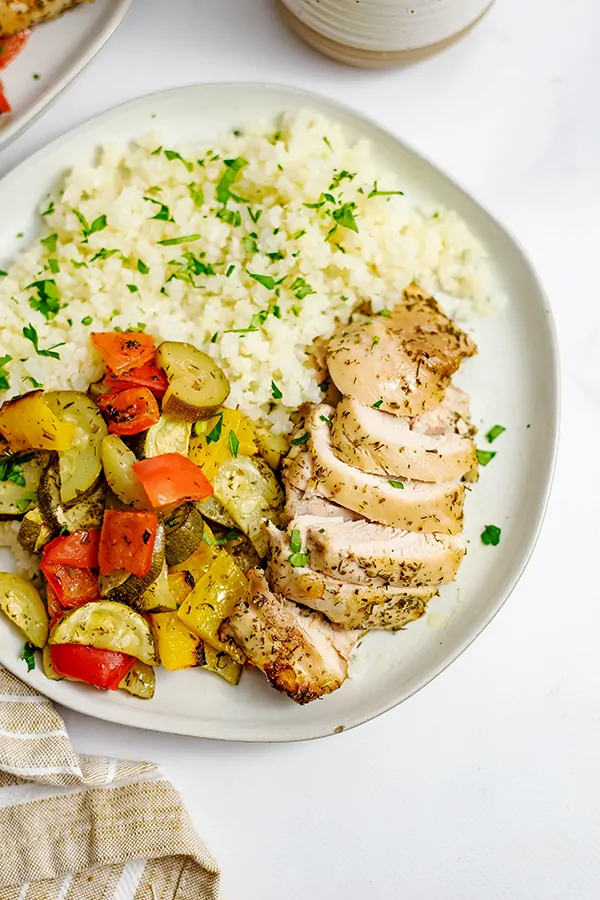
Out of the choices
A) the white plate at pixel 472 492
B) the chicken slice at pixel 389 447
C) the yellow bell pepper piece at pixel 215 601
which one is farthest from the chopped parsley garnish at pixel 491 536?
the yellow bell pepper piece at pixel 215 601

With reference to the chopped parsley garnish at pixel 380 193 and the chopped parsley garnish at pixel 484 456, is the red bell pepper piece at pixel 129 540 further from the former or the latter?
the chopped parsley garnish at pixel 380 193

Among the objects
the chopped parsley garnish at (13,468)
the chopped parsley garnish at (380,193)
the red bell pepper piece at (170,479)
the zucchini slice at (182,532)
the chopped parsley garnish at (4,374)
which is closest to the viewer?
the red bell pepper piece at (170,479)

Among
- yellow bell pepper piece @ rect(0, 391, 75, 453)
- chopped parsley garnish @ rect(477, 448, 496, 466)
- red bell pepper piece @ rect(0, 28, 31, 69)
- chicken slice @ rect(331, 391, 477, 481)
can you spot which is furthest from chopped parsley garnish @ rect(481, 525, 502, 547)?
red bell pepper piece @ rect(0, 28, 31, 69)

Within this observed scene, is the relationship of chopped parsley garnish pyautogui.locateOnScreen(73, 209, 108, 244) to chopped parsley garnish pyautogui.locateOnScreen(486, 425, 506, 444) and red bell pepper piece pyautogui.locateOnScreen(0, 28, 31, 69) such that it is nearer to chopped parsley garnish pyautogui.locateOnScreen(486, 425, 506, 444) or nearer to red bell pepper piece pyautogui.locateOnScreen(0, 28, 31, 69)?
red bell pepper piece pyautogui.locateOnScreen(0, 28, 31, 69)

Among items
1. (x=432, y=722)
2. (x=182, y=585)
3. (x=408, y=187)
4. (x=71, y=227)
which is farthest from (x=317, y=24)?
(x=432, y=722)

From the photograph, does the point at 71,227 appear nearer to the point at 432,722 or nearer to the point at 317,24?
the point at 317,24

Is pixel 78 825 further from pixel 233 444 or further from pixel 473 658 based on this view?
pixel 473 658

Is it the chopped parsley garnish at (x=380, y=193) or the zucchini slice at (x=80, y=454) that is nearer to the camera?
the zucchini slice at (x=80, y=454)
